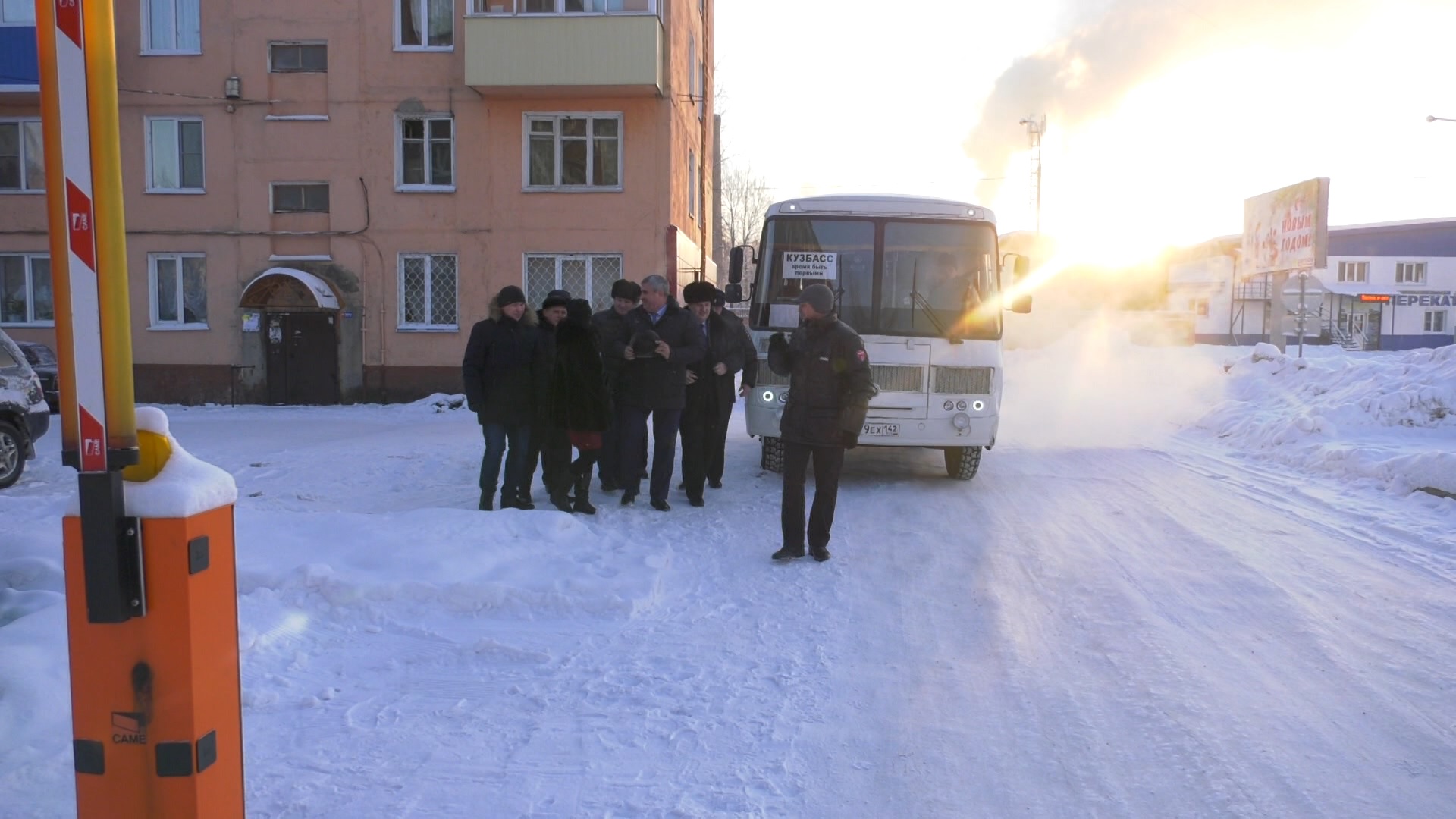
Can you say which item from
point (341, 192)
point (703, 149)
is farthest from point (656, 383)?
point (703, 149)

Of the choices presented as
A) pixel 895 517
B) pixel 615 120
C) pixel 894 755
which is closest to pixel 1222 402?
pixel 895 517

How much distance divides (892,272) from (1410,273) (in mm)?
66071

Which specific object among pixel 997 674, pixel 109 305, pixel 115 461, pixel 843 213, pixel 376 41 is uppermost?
pixel 376 41

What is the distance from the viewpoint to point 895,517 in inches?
336

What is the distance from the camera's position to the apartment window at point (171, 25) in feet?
68.0

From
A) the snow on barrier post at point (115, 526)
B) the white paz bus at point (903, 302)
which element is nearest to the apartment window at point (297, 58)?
the white paz bus at point (903, 302)

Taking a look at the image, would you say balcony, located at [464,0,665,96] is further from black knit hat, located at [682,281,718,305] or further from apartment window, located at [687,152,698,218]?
black knit hat, located at [682,281,718,305]

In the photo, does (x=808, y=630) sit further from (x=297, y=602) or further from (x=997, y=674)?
(x=297, y=602)

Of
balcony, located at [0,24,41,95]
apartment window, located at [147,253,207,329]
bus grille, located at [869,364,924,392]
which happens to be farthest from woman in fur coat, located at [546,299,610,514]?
balcony, located at [0,24,41,95]

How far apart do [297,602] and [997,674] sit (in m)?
3.68

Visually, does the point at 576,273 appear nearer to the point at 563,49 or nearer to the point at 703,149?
the point at 563,49

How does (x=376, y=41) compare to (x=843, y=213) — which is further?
(x=376, y=41)

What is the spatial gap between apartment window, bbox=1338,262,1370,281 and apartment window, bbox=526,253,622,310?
2305 inches

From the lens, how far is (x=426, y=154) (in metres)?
20.6
